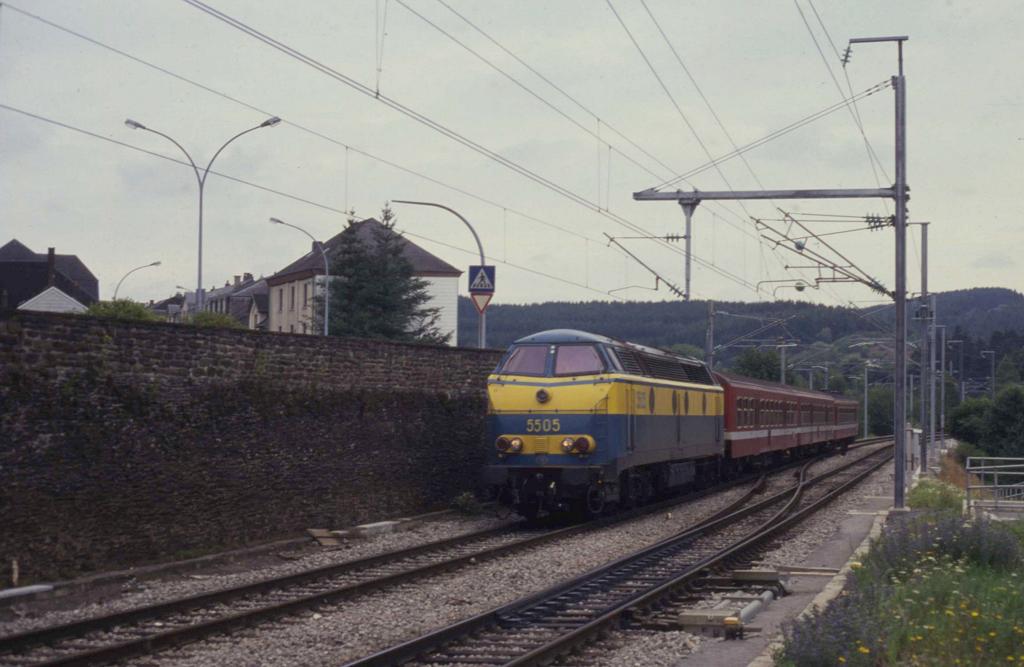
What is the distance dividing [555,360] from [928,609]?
1116cm

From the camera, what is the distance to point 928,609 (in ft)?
32.6

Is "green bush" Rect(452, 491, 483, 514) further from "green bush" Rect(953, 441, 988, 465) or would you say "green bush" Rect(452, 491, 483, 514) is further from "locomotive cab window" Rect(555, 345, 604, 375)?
"green bush" Rect(953, 441, 988, 465)

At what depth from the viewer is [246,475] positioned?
16797mm

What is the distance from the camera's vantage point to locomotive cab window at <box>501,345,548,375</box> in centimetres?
2066

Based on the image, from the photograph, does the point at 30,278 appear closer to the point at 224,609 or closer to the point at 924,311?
the point at 924,311

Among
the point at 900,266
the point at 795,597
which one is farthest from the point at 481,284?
the point at 795,597

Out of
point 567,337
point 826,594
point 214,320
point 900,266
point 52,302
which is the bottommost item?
point 826,594

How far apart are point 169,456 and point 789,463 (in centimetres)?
3348

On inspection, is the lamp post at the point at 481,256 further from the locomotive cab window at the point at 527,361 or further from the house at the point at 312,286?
the house at the point at 312,286

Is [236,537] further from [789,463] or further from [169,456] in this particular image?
[789,463]

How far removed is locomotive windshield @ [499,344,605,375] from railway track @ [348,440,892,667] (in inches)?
128

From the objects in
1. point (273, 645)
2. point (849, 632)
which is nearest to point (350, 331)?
point (273, 645)

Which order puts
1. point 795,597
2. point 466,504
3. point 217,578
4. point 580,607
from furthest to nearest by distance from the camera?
point 466,504
point 217,578
point 795,597
point 580,607

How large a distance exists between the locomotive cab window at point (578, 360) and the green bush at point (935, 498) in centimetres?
685
